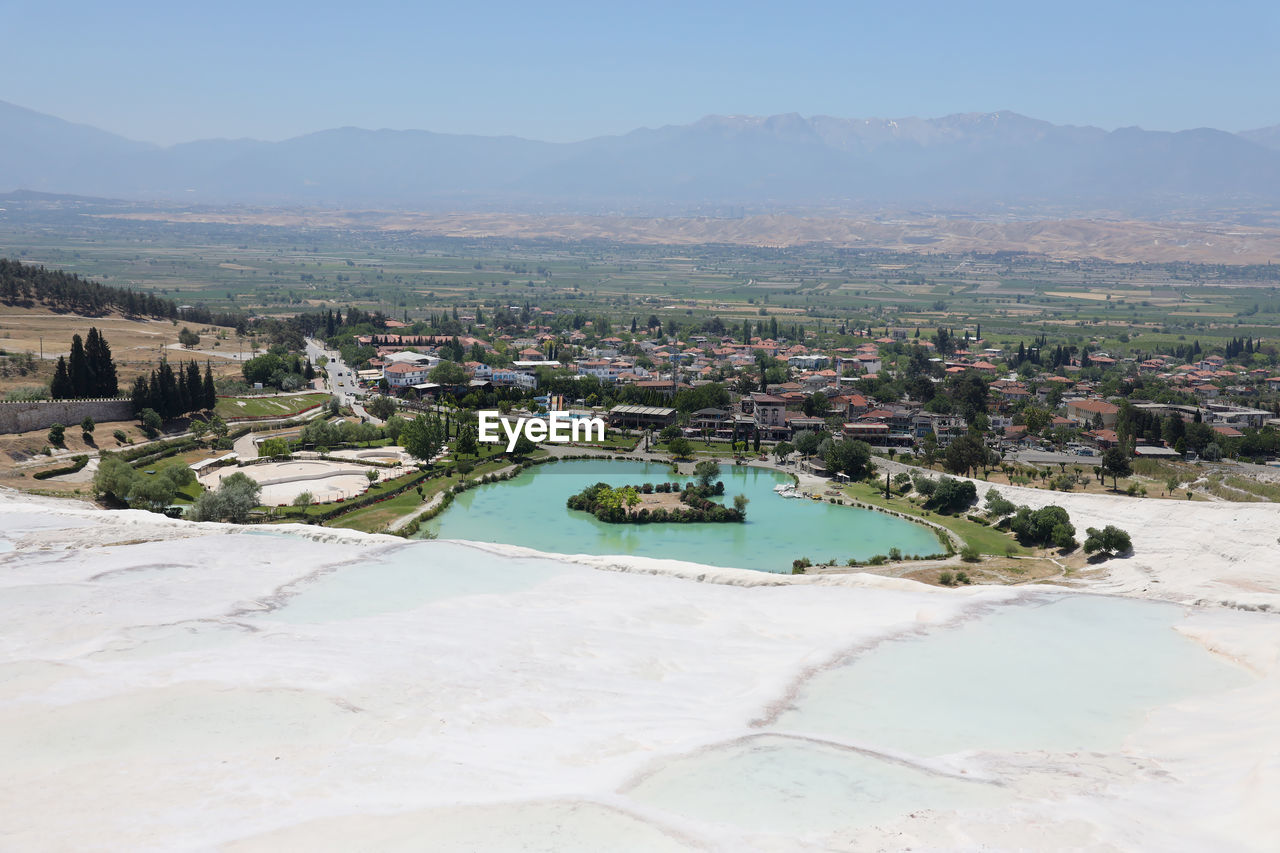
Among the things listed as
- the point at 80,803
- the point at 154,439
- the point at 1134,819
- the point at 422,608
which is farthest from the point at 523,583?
the point at 154,439

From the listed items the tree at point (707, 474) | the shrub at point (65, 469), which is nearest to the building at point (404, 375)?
the shrub at point (65, 469)

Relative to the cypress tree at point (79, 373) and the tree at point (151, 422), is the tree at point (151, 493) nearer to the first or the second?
the tree at point (151, 422)

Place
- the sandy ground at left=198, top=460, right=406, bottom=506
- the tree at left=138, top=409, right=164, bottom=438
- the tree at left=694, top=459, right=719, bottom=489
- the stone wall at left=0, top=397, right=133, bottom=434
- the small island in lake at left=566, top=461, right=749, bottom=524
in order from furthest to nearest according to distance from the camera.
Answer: the tree at left=138, top=409, right=164, bottom=438 → the tree at left=694, top=459, right=719, bottom=489 → the stone wall at left=0, top=397, right=133, bottom=434 → the small island in lake at left=566, top=461, right=749, bottom=524 → the sandy ground at left=198, top=460, right=406, bottom=506

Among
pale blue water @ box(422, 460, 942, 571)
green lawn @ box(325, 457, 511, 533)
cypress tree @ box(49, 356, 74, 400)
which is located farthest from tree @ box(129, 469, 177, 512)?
cypress tree @ box(49, 356, 74, 400)

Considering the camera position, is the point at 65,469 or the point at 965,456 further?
the point at 965,456

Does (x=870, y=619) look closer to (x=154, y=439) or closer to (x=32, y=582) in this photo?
(x=32, y=582)

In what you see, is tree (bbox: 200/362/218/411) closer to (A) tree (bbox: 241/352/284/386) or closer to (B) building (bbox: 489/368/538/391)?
(A) tree (bbox: 241/352/284/386)

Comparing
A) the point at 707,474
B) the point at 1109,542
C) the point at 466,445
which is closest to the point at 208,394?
the point at 466,445

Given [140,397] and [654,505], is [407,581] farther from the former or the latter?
[140,397]
